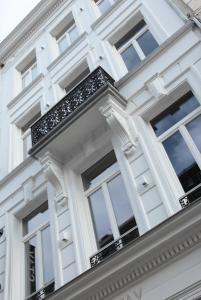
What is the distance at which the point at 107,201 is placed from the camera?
337 inches

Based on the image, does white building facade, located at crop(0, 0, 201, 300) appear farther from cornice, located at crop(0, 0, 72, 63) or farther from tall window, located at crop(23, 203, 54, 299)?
cornice, located at crop(0, 0, 72, 63)

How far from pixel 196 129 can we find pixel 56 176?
129 inches

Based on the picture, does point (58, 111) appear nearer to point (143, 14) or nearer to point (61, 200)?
point (61, 200)

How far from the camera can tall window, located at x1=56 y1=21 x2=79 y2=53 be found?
46.2 ft

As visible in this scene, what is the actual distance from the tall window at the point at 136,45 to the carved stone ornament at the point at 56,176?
329cm

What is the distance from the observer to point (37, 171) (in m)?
10.6

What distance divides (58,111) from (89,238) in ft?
11.1

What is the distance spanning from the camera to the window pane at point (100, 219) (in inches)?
319

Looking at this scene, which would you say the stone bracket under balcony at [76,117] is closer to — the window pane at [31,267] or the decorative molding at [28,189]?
the decorative molding at [28,189]

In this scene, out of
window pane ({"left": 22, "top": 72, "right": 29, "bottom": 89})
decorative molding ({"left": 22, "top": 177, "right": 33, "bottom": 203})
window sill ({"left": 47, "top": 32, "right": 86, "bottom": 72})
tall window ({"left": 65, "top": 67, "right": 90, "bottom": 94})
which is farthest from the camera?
window pane ({"left": 22, "top": 72, "right": 29, "bottom": 89})

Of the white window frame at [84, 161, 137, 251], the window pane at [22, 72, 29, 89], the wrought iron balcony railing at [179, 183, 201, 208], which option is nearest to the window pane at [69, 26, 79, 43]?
the window pane at [22, 72, 29, 89]

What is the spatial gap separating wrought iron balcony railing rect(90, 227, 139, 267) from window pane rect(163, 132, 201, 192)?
126cm

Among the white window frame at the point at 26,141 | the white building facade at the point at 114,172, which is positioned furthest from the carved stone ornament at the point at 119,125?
the white window frame at the point at 26,141

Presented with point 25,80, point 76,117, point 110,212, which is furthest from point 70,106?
point 25,80
